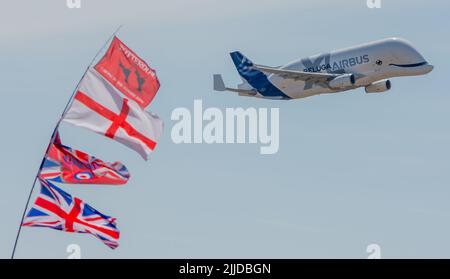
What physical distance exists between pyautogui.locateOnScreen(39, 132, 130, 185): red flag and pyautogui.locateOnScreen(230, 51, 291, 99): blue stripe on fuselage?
244ft

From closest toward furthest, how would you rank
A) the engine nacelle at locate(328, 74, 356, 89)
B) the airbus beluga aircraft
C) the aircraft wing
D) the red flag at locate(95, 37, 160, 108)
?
the red flag at locate(95, 37, 160, 108) < the airbus beluga aircraft < the engine nacelle at locate(328, 74, 356, 89) < the aircraft wing

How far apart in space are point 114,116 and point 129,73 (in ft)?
5.34

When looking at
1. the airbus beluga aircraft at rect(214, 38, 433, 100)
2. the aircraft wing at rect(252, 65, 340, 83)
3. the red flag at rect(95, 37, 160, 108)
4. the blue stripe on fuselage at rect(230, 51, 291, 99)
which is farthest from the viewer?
the blue stripe on fuselage at rect(230, 51, 291, 99)

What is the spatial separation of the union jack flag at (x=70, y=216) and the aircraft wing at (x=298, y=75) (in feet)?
228

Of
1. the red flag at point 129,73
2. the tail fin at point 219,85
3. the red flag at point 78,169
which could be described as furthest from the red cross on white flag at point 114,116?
the tail fin at point 219,85

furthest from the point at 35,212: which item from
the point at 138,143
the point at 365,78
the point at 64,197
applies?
the point at 365,78

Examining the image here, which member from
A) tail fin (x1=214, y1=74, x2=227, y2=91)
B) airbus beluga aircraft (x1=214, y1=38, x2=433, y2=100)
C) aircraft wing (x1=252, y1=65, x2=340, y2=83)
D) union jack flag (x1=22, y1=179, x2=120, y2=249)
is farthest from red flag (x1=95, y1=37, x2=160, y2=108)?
tail fin (x1=214, y1=74, x2=227, y2=91)

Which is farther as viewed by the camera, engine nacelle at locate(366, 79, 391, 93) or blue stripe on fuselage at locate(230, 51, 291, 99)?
blue stripe on fuselage at locate(230, 51, 291, 99)

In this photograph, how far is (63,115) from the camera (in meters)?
46.0

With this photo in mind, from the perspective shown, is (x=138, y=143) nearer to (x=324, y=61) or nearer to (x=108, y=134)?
(x=108, y=134)

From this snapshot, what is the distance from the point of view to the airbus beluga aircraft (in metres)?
112

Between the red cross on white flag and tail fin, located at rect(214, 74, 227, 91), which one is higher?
tail fin, located at rect(214, 74, 227, 91)

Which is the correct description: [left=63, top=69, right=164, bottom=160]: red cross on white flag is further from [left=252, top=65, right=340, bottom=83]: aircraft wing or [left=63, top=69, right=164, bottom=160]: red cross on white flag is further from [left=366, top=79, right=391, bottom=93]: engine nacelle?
[left=252, top=65, right=340, bottom=83]: aircraft wing
